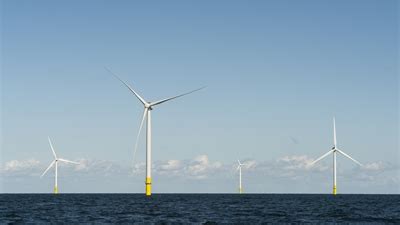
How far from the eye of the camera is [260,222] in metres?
80.6

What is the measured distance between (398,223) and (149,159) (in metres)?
75.0

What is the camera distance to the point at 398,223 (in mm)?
82562

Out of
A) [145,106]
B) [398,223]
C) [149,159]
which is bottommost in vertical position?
[398,223]

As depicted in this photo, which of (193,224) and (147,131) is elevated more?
(147,131)

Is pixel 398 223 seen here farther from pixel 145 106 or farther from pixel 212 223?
pixel 145 106

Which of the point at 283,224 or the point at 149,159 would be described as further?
the point at 149,159

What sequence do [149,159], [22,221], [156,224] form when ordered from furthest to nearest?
[149,159] → [22,221] → [156,224]

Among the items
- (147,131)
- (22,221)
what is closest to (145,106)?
(147,131)

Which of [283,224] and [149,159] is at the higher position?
[149,159]

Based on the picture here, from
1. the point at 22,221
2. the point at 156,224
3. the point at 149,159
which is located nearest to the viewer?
the point at 156,224

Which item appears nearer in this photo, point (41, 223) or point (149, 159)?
point (41, 223)

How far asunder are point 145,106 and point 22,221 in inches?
2821

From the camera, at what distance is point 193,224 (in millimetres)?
76312

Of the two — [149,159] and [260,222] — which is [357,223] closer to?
[260,222]
